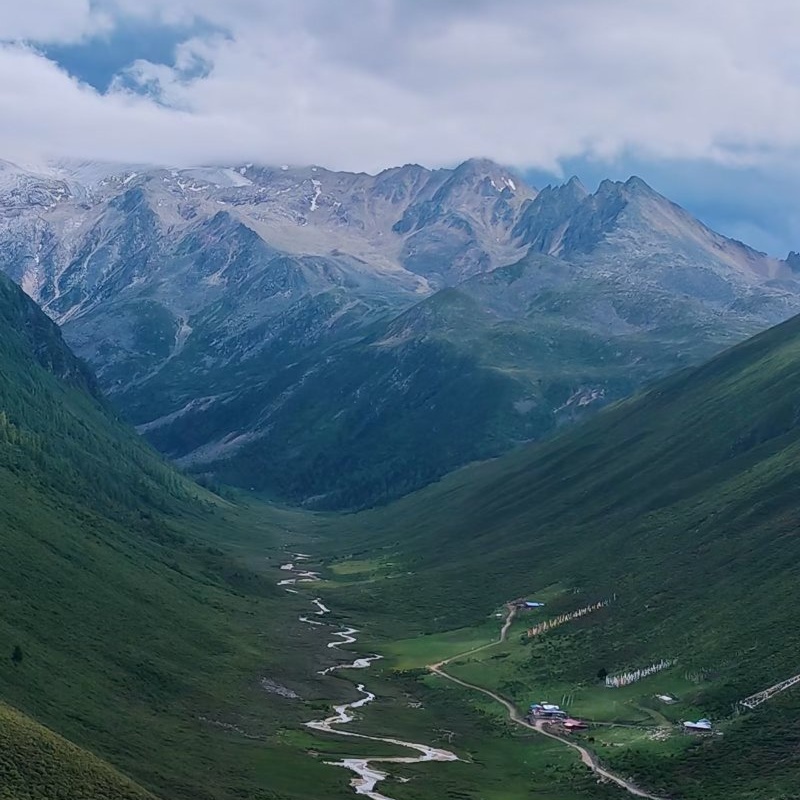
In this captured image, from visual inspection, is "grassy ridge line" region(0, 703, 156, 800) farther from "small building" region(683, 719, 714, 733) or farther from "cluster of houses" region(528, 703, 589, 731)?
"cluster of houses" region(528, 703, 589, 731)

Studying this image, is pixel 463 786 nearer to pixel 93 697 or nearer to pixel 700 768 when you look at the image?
pixel 700 768

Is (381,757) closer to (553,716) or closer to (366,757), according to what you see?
(366,757)

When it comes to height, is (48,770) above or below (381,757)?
above

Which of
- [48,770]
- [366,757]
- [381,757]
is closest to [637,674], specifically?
[381,757]

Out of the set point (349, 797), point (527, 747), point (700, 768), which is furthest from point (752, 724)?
point (349, 797)

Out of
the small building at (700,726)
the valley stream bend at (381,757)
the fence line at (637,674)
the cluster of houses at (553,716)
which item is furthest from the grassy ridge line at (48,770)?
the fence line at (637,674)

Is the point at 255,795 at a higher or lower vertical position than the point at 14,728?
lower

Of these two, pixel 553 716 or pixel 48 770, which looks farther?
pixel 553 716

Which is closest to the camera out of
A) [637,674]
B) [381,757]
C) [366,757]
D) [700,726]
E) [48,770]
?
[48,770]
